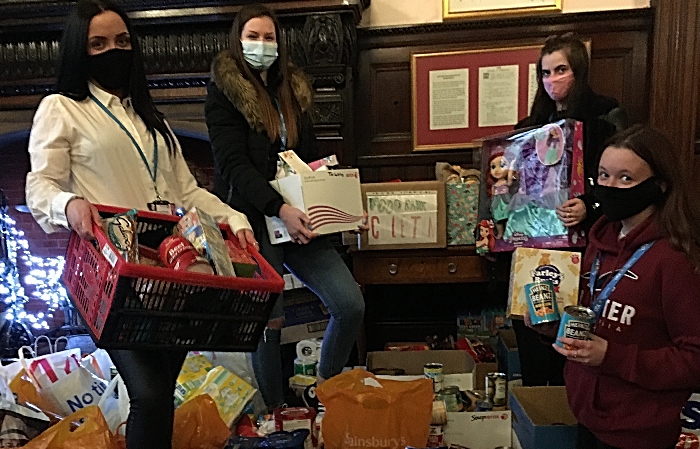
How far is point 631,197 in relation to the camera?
1.23 m

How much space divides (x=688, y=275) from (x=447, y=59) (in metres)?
1.77

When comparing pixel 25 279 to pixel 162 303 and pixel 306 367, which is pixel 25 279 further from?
pixel 162 303

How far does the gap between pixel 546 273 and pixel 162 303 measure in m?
0.93

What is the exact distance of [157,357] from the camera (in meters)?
1.27

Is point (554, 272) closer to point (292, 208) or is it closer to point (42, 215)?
point (292, 208)

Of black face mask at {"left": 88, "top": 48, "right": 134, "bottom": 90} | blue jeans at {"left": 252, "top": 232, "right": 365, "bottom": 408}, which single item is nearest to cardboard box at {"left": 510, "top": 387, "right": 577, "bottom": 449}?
blue jeans at {"left": 252, "top": 232, "right": 365, "bottom": 408}

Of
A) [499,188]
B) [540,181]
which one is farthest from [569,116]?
[499,188]

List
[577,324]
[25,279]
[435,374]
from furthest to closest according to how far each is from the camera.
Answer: [25,279] < [435,374] < [577,324]

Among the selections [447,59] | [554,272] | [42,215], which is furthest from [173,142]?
[447,59]

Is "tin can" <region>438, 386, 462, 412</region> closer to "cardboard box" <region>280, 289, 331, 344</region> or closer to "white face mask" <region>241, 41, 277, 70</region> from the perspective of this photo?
"cardboard box" <region>280, 289, 331, 344</region>

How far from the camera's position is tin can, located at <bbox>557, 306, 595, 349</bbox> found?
115 centimetres

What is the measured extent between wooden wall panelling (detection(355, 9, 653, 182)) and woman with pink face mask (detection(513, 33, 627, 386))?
30.2 inches

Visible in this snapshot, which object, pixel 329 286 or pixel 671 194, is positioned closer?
pixel 671 194

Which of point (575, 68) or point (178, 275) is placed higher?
point (575, 68)
